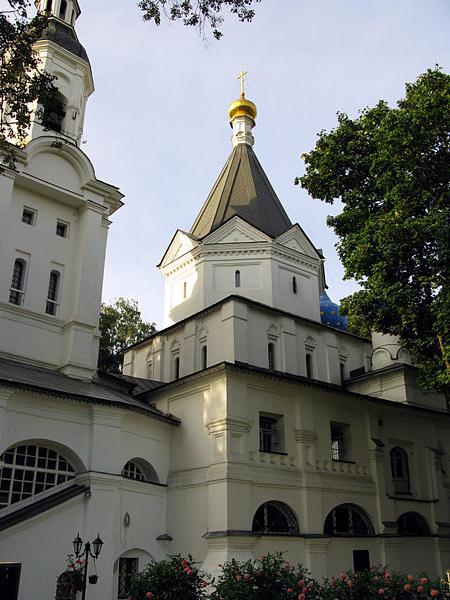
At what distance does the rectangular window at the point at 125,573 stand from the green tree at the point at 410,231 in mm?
9707

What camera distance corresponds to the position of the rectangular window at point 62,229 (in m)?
21.5

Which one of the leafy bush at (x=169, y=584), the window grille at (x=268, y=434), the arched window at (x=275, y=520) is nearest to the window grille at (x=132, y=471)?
the arched window at (x=275, y=520)

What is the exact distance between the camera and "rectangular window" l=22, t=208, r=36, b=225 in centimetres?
2061

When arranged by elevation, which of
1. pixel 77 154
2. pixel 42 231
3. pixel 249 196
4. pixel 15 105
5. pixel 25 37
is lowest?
pixel 15 105

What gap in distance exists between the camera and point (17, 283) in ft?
64.9

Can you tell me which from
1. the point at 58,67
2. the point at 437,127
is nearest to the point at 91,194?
the point at 58,67

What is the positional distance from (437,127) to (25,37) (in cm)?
1101

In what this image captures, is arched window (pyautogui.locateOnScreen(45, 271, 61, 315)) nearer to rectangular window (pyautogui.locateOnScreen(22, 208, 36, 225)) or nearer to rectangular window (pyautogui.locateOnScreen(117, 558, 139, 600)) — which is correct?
rectangular window (pyautogui.locateOnScreen(22, 208, 36, 225))

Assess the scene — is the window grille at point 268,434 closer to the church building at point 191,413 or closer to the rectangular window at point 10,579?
the church building at point 191,413

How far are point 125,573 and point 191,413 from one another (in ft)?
17.0

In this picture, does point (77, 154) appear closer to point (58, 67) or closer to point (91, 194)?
point (91, 194)

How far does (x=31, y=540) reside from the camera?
1462 centimetres

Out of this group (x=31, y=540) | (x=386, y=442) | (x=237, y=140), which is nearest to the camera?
(x=31, y=540)

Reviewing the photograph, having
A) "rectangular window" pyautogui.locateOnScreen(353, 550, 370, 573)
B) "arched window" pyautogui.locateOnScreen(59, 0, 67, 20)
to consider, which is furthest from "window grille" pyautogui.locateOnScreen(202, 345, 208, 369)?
"arched window" pyautogui.locateOnScreen(59, 0, 67, 20)
